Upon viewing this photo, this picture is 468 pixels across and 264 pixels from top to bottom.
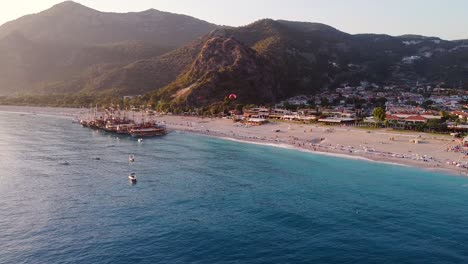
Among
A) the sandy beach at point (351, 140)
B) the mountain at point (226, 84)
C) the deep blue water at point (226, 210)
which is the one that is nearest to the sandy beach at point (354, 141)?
the sandy beach at point (351, 140)

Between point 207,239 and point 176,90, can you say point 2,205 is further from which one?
point 176,90

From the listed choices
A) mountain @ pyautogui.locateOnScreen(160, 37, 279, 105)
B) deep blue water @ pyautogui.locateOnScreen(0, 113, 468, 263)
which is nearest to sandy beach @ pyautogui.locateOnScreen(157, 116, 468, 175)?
deep blue water @ pyautogui.locateOnScreen(0, 113, 468, 263)

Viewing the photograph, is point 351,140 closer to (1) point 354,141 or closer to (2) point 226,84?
(1) point 354,141

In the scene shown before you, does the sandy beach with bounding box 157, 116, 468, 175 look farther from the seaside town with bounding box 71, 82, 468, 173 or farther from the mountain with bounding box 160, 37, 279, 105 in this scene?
the mountain with bounding box 160, 37, 279, 105

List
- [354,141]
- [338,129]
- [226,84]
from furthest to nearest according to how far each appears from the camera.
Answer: [226,84] → [338,129] → [354,141]

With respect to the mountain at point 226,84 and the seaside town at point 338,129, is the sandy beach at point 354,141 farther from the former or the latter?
the mountain at point 226,84

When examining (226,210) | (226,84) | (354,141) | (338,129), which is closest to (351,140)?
(354,141)
